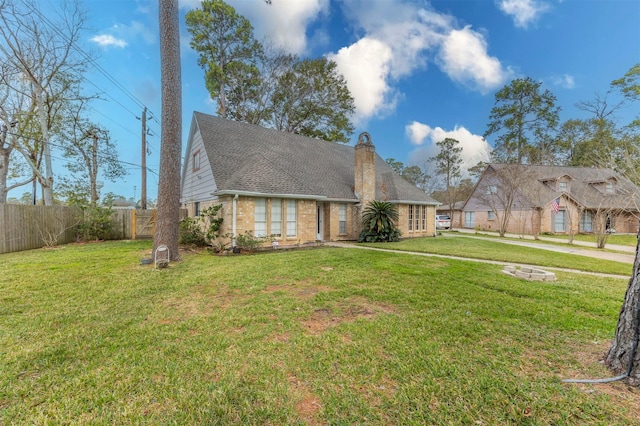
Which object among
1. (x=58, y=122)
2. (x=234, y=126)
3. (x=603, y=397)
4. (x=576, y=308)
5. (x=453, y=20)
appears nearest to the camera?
(x=603, y=397)

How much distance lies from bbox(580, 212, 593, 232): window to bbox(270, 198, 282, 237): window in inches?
1157

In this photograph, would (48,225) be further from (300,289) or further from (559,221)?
(559,221)

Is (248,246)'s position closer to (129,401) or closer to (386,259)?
(386,259)

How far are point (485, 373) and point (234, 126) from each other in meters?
15.0

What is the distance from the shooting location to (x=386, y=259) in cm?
841

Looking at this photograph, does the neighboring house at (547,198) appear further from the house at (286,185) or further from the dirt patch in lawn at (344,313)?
the dirt patch in lawn at (344,313)

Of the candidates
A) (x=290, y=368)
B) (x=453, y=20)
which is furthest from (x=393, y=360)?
(x=453, y=20)

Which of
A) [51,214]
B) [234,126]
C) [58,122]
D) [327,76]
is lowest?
[51,214]

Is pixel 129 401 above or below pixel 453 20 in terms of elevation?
below

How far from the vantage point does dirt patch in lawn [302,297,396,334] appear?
3623 mm

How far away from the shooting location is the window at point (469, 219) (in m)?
29.0

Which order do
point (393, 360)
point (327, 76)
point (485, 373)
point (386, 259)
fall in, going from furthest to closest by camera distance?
1. point (327, 76)
2. point (386, 259)
3. point (393, 360)
4. point (485, 373)

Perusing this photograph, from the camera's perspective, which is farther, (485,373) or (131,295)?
(131,295)

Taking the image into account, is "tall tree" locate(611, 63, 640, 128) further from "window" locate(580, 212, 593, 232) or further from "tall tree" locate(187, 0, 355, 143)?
"tall tree" locate(187, 0, 355, 143)
